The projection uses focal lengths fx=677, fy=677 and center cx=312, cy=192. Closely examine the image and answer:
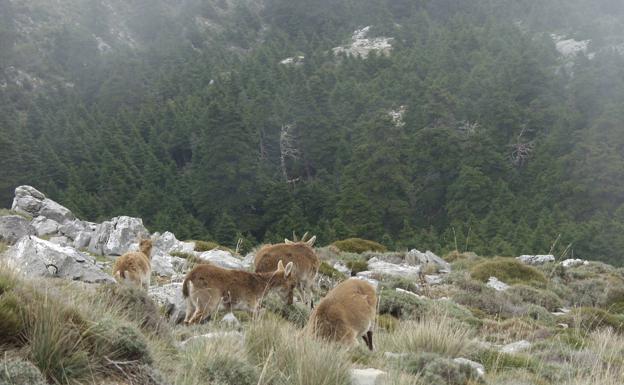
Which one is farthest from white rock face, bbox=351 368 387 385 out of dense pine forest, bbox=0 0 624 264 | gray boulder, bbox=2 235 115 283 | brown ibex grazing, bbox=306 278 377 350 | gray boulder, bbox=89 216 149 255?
dense pine forest, bbox=0 0 624 264

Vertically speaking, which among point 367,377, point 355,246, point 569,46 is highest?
point 569,46

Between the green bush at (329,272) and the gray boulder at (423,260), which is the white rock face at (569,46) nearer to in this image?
the gray boulder at (423,260)

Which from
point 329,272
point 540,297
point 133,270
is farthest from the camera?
point 540,297

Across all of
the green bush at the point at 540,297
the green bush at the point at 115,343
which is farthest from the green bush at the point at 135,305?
the green bush at the point at 540,297

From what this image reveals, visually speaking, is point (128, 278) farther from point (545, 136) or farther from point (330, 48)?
point (330, 48)

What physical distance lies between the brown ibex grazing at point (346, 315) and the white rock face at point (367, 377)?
0.65m

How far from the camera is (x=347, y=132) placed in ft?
221

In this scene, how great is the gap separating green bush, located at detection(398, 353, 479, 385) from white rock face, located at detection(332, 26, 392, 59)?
87187 millimetres

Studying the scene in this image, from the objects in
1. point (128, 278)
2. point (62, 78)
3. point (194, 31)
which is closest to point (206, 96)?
point (62, 78)

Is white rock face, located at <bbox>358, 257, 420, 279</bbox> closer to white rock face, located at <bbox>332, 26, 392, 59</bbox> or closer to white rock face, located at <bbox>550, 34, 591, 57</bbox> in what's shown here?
white rock face, located at <bbox>550, 34, 591, 57</bbox>

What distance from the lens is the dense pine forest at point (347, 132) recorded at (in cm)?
5256

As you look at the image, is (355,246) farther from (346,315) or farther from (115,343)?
(115,343)

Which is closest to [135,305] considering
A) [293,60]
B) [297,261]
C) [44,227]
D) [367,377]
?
[367,377]

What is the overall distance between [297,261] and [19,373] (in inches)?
245
